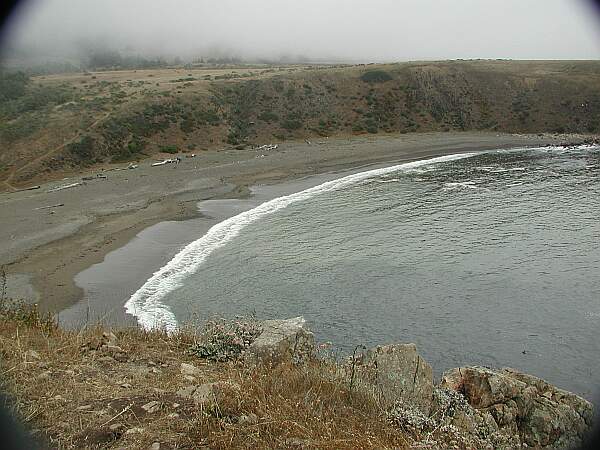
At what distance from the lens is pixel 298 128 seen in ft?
191

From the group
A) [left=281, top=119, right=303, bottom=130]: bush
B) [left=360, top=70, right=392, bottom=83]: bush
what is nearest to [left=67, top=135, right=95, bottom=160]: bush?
[left=281, top=119, right=303, bottom=130]: bush

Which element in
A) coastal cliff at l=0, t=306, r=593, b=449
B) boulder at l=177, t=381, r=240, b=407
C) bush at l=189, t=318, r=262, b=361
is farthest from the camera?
bush at l=189, t=318, r=262, b=361

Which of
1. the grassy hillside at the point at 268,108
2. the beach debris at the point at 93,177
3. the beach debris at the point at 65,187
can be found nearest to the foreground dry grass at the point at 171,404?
the beach debris at the point at 65,187

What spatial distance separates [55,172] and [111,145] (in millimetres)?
6802

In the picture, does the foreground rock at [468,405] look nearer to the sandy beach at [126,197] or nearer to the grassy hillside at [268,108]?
the sandy beach at [126,197]

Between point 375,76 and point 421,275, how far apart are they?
55.1 meters

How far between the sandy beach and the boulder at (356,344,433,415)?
11033 millimetres

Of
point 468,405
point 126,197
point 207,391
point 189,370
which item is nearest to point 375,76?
point 126,197

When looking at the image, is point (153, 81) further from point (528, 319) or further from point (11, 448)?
point (11, 448)

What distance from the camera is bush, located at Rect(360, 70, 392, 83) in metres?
69.3

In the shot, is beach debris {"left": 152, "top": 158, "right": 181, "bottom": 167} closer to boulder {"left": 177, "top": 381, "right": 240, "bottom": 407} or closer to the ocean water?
the ocean water

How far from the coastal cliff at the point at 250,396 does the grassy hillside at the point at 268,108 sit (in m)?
31.5

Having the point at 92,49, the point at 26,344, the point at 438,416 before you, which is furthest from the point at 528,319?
the point at 92,49

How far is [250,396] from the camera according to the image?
5484 millimetres
